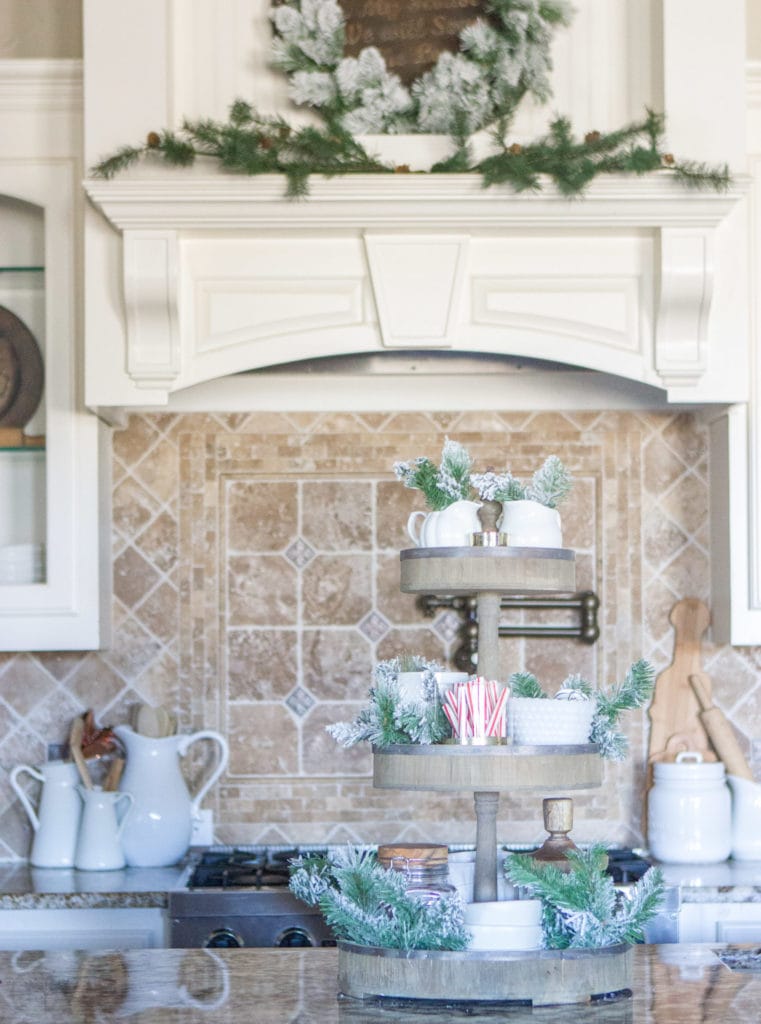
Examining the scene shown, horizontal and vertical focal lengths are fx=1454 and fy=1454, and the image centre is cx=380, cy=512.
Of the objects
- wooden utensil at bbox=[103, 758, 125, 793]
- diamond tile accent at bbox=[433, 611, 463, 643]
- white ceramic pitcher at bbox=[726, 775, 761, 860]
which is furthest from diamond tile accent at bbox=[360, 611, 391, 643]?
white ceramic pitcher at bbox=[726, 775, 761, 860]

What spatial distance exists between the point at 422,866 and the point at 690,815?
1421 mm

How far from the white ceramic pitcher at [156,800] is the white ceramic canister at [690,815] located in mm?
968

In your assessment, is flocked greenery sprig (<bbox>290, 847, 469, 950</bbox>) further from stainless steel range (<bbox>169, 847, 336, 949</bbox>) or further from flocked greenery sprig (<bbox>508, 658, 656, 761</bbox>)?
stainless steel range (<bbox>169, 847, 336, 949</bbox>)

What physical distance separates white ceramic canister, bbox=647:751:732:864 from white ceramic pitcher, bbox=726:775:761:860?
1cm

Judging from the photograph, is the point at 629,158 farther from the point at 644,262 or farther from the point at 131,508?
the point at 131,508

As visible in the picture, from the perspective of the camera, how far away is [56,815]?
3.06 m

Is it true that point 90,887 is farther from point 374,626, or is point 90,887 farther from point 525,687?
point 525,687

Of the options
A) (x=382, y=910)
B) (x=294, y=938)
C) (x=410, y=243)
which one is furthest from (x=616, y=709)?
(x=410, y=243)

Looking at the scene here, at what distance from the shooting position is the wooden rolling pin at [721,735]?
3.19 m

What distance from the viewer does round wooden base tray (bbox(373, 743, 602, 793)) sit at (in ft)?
5.72

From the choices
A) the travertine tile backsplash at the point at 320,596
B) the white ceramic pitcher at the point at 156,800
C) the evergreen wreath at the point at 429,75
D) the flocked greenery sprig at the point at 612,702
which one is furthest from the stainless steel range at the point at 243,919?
the evergreen wreath at the point at 429,75

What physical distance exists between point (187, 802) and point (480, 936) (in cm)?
144

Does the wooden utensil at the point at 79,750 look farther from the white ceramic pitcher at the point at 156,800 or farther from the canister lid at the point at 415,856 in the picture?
the canister lid at the point at 415,856

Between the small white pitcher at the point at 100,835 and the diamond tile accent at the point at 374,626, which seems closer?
the small white pitcher at the point at 100,835
